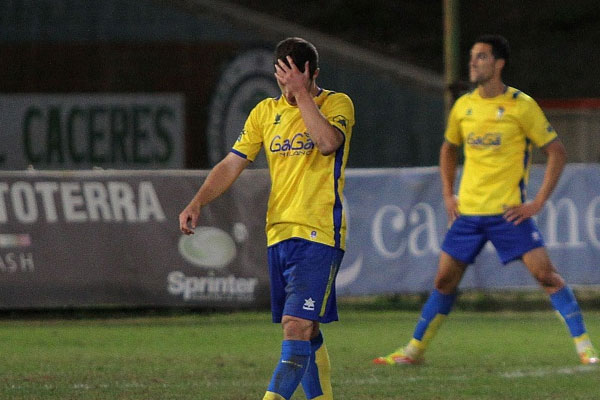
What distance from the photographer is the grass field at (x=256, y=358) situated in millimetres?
8594

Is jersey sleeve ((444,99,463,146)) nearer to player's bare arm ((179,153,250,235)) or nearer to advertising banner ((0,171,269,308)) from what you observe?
player's bare arm ((179,153,250,235))

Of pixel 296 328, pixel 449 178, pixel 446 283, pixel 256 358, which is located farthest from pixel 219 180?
pixel 256 358

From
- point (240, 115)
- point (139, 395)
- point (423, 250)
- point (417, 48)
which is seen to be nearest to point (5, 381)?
point (139, 395)

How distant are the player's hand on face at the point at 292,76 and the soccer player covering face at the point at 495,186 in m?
3.24

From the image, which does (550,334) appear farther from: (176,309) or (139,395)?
(139,395)

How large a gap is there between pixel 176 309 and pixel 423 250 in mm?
2556

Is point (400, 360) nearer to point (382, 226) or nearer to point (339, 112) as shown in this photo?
point (339, 112)

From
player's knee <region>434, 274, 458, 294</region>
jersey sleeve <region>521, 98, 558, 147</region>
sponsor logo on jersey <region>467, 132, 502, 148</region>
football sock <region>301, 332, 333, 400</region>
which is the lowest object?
player's knee <region>434, 274, 458, 294</region>

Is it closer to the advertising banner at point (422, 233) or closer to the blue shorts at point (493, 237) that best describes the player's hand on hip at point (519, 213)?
the blue shorts at point (493, 237)

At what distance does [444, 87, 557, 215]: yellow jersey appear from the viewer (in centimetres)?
958

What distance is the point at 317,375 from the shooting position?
712cm

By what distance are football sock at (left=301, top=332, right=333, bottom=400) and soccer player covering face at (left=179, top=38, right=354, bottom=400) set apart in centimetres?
17

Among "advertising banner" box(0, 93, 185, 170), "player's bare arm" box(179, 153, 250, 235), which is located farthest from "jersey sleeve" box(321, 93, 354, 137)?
"advertising banner" box(0, 93, 185, 170)

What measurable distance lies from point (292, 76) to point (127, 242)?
23.2ft
